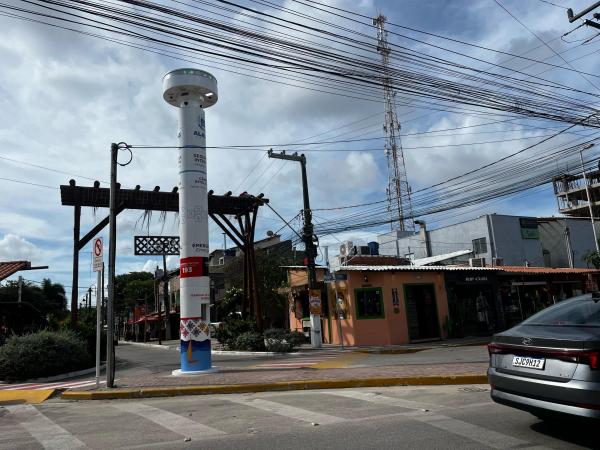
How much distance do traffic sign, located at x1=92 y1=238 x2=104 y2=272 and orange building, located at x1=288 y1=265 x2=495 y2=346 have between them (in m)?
10.4

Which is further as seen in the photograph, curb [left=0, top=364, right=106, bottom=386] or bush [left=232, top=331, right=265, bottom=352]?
bush [left=232, top=331, right=265, bottom=352]

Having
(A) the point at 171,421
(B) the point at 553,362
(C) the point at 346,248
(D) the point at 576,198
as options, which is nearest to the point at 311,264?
(C) the point at 346,248

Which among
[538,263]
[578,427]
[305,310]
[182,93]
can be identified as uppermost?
[182,93]

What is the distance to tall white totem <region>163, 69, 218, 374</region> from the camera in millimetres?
12938

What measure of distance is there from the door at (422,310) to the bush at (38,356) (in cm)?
1302

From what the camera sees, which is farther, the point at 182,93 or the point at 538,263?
the point at 538,263

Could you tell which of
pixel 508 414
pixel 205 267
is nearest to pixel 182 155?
pixel 205 267

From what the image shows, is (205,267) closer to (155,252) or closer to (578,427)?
(578,427)

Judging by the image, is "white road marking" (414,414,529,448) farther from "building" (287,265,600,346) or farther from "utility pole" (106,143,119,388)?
"building" (287,265,600,346)

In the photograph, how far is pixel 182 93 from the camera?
13.8m

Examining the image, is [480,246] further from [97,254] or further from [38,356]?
[97,254]

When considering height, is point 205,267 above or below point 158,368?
above

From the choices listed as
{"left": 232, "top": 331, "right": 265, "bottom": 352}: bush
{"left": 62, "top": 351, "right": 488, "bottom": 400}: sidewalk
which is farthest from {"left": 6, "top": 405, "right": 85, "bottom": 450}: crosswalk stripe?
{"left": 232, "top": 331, "right": 265, "bottom": 352}: bush

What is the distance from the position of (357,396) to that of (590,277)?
2379cm
